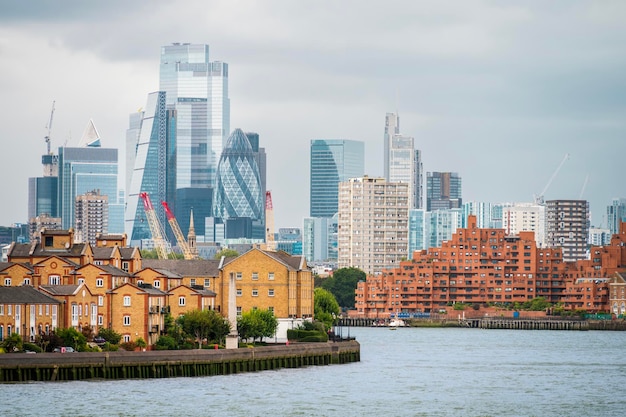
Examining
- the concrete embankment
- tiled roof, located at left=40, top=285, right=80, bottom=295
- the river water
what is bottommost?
the river water

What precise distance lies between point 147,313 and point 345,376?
1563cm

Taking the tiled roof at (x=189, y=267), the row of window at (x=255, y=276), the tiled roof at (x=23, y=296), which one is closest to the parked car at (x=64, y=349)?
the tiled roof at (x=23, y=296)

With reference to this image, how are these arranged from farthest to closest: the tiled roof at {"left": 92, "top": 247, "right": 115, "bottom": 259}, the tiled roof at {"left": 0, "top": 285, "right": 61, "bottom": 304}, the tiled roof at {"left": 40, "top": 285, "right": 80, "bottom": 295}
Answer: the tiled roof at {"left": 92, "top": 247, "right": 115, "bottom": 259} → the tiled roof at {"left": 40, "top": 285, "right": 80, "bottom": 295} → the tiled roof at {"left": 0, "top": 285, "right": 61, "bottom": 304}

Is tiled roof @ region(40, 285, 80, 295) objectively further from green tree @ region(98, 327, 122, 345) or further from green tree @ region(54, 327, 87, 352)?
green tree @ region(54, 327, 87, 352)

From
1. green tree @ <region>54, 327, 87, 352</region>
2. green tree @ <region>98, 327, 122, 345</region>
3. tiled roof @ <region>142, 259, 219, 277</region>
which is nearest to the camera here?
green tree @ <region>54, 327, 87, 352</region>

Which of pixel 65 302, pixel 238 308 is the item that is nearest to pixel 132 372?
pixel 65 302

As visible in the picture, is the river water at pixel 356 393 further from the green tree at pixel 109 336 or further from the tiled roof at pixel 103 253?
the tiled roof at pixel 103 253

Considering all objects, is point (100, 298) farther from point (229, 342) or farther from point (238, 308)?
point (238, 308)

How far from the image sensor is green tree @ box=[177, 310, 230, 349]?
423 feet

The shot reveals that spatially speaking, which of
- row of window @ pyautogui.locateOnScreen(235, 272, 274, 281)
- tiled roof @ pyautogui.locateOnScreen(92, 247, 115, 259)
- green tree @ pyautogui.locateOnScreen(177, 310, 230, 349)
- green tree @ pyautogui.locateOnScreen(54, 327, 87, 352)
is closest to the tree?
row of window @ pyautogui.locateOnScreen(235, 272, 274, 281)

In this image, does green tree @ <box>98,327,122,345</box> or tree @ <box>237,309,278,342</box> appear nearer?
green tree @ <box>98,327,122,345</box>

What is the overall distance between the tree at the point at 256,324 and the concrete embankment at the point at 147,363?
6.12 m

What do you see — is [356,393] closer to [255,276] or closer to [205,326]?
[205,326]

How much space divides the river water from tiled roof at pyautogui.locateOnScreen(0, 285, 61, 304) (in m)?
13.5
